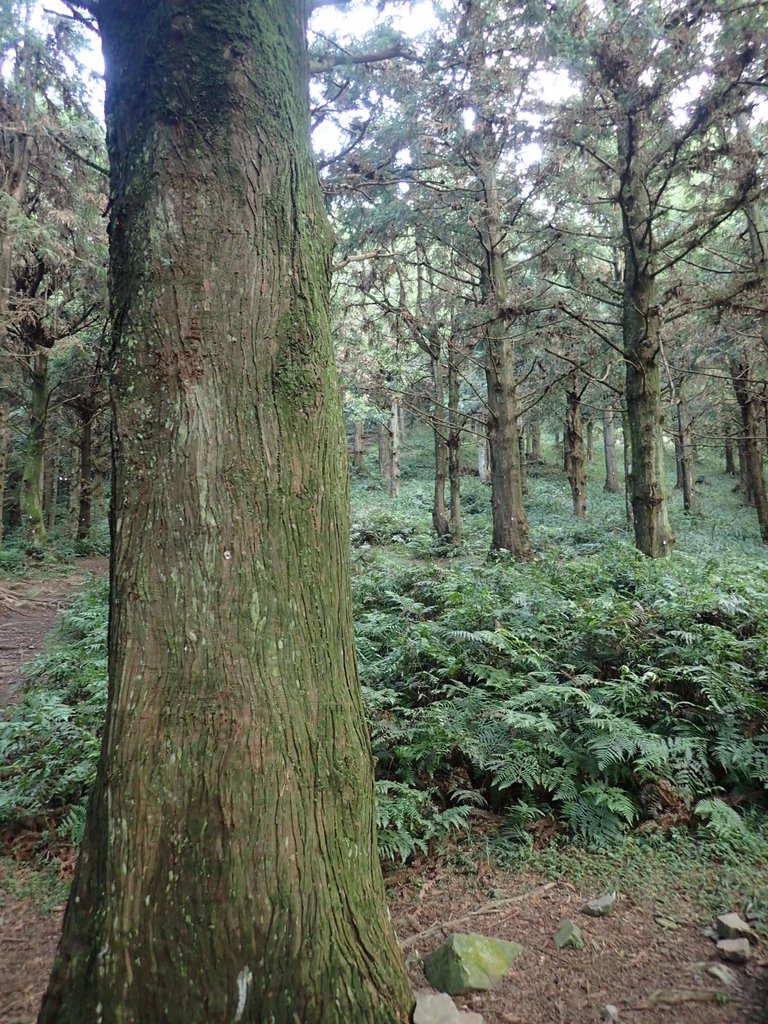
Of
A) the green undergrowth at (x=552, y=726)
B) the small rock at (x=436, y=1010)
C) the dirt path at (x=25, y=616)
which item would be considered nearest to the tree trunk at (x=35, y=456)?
the dirt path at (x=25, y=616)

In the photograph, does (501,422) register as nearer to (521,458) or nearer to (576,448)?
(521,458)

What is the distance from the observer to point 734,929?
253cm

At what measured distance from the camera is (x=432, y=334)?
1330 cm

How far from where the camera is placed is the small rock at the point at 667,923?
269 cm

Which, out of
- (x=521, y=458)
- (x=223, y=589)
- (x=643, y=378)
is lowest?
(x=223, y=589)

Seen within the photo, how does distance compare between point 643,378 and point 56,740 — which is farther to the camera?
point 643,378

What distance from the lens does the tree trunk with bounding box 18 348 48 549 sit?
16438 mm

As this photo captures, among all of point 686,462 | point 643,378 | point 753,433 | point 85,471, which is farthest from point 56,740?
point 686,462

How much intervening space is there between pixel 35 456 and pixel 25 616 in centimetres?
765

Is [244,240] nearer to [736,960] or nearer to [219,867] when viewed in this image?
[219,867]

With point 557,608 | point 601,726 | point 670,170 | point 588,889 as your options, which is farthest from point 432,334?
point 588,889

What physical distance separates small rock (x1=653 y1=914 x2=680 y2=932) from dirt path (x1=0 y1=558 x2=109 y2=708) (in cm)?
608

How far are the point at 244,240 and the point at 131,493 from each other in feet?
3.27

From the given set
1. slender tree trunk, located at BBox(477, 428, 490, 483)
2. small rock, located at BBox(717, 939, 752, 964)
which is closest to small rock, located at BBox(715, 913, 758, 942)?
small rock, located at BBox(717, 939, 752, 964)
